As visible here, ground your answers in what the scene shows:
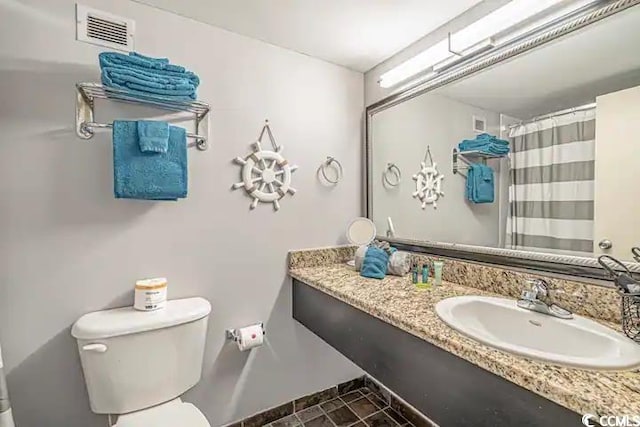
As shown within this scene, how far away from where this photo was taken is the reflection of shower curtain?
110 cm

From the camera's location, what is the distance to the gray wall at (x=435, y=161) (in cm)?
Result: 147

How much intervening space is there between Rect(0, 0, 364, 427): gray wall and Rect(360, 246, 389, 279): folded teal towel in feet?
1.17

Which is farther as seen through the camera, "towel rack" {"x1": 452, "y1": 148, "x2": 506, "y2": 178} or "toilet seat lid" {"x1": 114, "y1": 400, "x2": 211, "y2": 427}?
"towel rack" {"x1": 452, "y1": 148, "x2": 506, "y2": 178}

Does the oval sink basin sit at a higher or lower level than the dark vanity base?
higher

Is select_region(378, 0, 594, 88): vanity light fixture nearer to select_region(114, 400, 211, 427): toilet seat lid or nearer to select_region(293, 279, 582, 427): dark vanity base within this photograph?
select_region(293, 279, 582, 427): dark vanity base

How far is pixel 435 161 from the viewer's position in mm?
1684

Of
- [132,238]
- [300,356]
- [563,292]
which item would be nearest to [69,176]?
[132,238]

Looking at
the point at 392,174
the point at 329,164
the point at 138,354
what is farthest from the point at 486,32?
the point at 138,354

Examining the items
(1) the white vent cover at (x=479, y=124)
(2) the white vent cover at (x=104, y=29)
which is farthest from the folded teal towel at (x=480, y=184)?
(2) the white vent cover at (x=104, y=29)

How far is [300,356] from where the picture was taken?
1.84 m

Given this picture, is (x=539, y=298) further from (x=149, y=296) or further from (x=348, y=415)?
(x=149, y=296)

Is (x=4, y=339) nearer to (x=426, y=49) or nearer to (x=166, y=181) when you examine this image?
(x=166, y=181)

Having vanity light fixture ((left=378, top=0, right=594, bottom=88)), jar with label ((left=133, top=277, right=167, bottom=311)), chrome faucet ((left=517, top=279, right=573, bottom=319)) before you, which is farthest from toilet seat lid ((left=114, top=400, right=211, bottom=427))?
vanity light fixture ((left=378, top=0, right=594, bottom=88))

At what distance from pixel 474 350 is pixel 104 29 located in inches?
70.3
